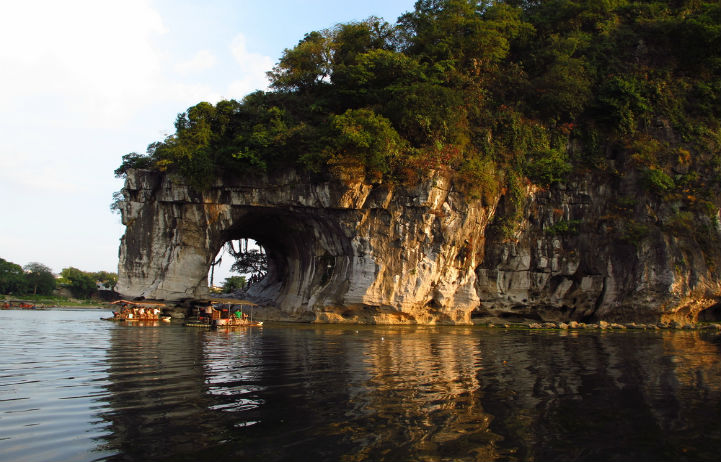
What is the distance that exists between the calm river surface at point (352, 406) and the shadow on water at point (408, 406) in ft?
0.09

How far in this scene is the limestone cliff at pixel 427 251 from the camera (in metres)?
25.6

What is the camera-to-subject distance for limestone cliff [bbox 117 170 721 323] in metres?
25.6

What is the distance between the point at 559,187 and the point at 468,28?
11.4m

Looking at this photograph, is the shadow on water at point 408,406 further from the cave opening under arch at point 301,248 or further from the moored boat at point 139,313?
the moored boat at point 139,313

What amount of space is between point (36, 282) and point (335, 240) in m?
56.0

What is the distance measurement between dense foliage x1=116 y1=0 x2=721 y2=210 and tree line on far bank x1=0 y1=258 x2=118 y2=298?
142ft

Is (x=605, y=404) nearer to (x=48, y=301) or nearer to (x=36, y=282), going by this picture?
(x=48, y=301)

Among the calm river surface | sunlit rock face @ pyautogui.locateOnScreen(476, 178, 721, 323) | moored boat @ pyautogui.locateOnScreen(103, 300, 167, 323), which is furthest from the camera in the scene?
moored boat @ pyautogui.locateOnScreen(103, 300, 167, 323)

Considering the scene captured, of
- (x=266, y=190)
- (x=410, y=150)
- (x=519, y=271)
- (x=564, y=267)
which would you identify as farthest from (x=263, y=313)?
(x=564, y=267)

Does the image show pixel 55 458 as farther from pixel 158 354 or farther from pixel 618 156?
pixel 618 156

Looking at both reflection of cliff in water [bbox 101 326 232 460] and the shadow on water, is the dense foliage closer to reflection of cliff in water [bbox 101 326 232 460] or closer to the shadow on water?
the shadow on water

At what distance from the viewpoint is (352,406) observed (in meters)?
6.51

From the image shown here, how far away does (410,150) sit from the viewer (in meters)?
25.4

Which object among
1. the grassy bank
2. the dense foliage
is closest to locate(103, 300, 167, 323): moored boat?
the dense foliage
